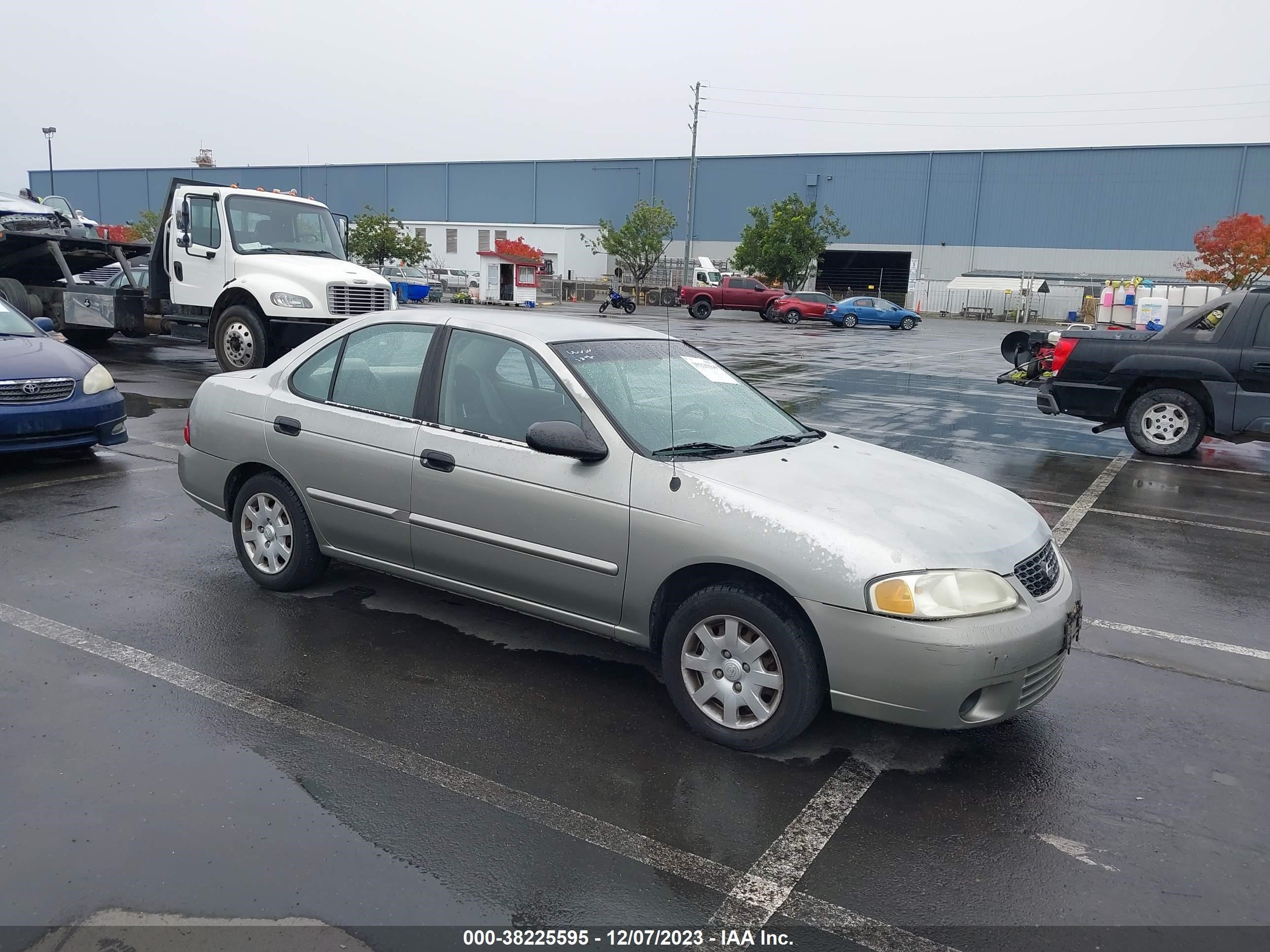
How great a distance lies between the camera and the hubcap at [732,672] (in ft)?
12.2

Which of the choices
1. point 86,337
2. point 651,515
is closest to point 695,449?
point 651,515

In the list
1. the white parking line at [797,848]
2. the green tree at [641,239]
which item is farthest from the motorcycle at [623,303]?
the white parking line at [797,848]

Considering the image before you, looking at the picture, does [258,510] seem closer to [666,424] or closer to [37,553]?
[37,553]

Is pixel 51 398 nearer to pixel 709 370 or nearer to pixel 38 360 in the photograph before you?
pixel 38 360

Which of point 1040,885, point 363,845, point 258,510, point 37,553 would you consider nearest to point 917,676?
point 1040,885

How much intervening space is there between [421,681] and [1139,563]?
5.10m

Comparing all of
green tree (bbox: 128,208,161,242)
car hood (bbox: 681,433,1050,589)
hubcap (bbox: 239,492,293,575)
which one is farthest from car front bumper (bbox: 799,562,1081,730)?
green tree (bbox: 128,208,161,242)

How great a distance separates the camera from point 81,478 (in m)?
8.01

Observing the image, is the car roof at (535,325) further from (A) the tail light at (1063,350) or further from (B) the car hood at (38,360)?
(A) the tail light at (1063,350)

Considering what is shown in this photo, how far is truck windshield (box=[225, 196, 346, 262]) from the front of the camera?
13.9 meters

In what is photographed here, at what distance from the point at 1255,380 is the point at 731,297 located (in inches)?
1387

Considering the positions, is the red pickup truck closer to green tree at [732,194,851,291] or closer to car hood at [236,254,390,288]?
green tree at [732,194,851,291]

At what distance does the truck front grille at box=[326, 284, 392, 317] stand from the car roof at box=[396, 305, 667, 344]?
839 cm

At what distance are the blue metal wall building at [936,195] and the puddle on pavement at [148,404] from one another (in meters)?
56.5
